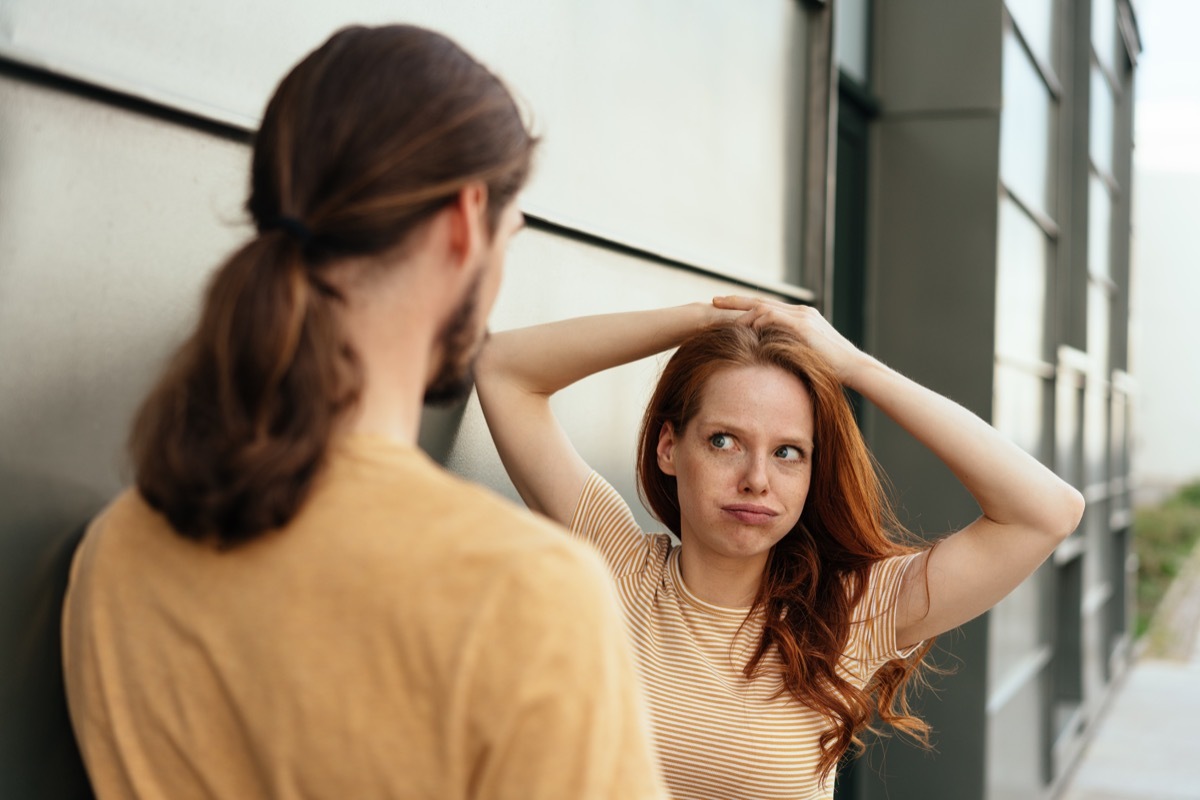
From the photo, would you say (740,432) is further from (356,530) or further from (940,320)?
(940,320)

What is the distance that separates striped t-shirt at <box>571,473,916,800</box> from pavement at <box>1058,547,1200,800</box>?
5.73 m

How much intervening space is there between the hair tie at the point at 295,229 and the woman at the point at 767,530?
104cm

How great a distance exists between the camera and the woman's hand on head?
2.04 meters

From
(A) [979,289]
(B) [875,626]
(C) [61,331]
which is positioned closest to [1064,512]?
(B) [875,626]

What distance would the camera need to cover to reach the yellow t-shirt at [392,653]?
943mm

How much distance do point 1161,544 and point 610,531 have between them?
57.3ft

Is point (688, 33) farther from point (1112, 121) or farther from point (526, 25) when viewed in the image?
point (1112, 121)

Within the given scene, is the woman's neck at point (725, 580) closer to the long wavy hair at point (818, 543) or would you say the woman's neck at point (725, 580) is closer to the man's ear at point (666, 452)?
the long wavy hair at point (818, 543)

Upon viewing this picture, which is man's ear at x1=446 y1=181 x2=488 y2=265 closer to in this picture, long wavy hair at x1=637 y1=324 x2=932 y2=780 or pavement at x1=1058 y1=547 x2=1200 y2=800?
long wavy hair at x1=637 y1=324 x2=932 y2=780

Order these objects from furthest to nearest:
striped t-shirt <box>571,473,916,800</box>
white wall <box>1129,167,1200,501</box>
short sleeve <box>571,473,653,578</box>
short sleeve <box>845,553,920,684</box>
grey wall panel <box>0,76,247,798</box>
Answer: white wall <box>1129,167,1200,501</box> → short sleeve <box>571,473,653,578</box> → short sleeve <box>845,553,920,684</box> → striped t-shirt <box>571,473,916,800</box> → grey wall panel <box>0,76,247,798</box>

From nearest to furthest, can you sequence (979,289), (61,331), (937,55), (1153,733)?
(61,331), (979,289), (937,55), (1153,733)

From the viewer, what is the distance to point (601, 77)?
2.58 meters

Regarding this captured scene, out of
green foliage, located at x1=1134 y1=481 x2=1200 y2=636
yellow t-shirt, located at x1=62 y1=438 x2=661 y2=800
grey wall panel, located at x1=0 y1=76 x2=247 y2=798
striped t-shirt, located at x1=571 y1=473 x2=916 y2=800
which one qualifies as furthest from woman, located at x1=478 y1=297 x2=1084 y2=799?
green foliage, located at x1=1134 y1=481 x2=1200 y2=636

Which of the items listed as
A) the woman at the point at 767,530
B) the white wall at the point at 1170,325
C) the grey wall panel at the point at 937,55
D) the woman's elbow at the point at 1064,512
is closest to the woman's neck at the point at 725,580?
the woman at the point at 767,530
